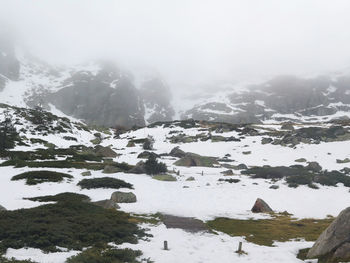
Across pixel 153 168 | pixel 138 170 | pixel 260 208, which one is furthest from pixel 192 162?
pixel 260 208

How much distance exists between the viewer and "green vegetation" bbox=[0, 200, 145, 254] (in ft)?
45.3

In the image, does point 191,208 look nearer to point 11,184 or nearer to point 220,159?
point 11,184

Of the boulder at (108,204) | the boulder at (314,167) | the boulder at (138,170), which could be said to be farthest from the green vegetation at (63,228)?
the boulder at (314,167)

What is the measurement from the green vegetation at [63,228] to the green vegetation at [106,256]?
107cm

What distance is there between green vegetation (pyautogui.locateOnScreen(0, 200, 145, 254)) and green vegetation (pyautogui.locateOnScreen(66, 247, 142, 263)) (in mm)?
1074

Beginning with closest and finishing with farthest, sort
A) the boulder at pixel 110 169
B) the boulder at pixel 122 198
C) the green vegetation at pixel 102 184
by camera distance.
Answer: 1. the boulder at pixel 122 198
2. the green vegetation at pixel 102 184
3. the boulder at pixel 110 169

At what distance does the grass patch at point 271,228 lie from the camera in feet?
63.0

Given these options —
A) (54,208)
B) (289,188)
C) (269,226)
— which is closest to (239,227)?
(269,226)

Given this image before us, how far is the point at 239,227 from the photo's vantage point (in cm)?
2162

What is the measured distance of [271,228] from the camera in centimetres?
2141

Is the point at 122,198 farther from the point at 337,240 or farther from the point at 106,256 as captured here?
the point at 337,240

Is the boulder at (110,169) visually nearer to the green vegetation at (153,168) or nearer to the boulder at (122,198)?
the green vegetation at (153,168)

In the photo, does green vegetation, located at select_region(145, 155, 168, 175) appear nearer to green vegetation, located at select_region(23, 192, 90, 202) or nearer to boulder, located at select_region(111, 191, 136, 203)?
boulder, located at select_region(111, 191, 136, 203)

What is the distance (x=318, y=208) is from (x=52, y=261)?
27.1m
